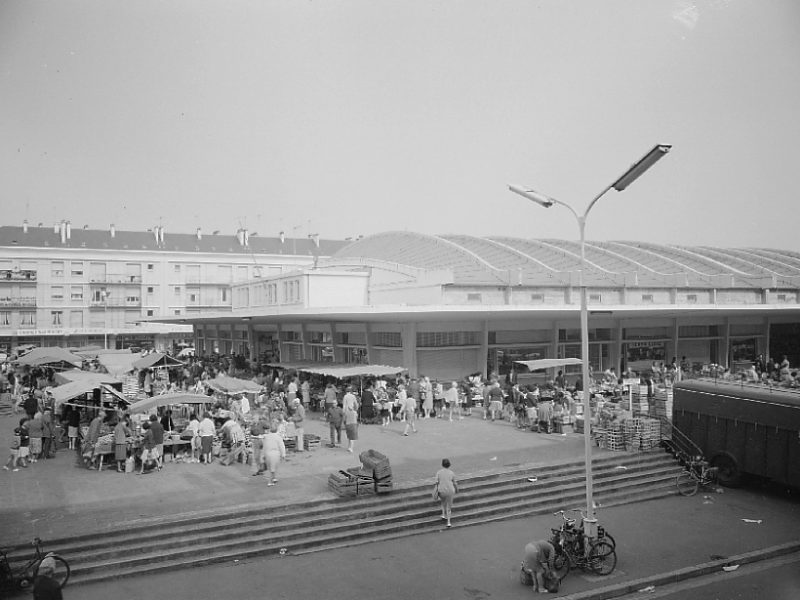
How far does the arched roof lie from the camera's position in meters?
31.4

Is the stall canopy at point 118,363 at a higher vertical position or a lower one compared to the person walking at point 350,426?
higher

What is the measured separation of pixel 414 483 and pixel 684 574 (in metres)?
5.97

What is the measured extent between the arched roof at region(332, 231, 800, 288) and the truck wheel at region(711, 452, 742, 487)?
14252mm

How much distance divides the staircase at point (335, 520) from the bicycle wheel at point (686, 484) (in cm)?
20

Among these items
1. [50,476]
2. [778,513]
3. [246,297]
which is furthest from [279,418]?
[246,297]

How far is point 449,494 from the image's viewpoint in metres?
A: 12.9

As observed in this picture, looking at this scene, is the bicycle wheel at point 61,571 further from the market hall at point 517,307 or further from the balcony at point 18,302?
the balcony at point 18,302

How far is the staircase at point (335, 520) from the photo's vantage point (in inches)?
440

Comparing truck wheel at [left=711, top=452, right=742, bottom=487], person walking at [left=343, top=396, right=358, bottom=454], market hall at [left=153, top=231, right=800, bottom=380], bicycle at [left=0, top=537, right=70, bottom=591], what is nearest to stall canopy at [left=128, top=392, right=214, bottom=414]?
person walking at [left=343, top=396, right=358, bottom=454]

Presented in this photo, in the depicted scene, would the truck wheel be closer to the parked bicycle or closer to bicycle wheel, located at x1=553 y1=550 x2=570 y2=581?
the parked bicycle

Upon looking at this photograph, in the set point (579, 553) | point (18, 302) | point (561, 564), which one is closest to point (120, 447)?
point (561, 564)

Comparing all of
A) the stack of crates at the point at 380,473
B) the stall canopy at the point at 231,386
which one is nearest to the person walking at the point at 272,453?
the stack of crates at the point at 380,473

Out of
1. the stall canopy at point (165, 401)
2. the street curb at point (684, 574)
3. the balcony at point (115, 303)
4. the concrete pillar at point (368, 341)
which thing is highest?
the balcony at point (115, 303)

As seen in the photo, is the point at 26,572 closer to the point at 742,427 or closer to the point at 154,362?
the point at 742,427
